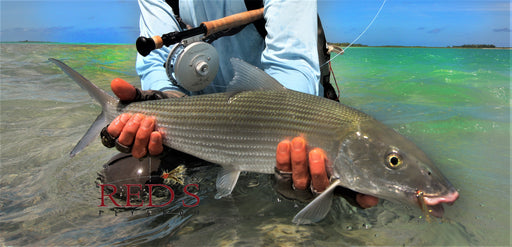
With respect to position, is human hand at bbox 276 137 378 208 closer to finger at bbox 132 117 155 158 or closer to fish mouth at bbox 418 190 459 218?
fish mouth at bbox 418 190 459 218

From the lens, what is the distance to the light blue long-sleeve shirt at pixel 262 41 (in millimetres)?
2295

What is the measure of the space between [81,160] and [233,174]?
175 centimetres

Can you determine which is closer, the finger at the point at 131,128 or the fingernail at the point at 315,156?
the fingernail at the point at 315,156

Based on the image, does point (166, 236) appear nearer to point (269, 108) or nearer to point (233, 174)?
point (233, 174)

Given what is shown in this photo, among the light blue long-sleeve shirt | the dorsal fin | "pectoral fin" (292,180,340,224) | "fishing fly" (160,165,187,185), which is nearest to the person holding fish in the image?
the light blue long-sleeve shirt

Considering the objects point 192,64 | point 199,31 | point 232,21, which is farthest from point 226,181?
point 232,21

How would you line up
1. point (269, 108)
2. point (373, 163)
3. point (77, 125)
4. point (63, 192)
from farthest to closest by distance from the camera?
1. point (77, 125)
2. point (63, 192)
3. point (269, 108)
4. point (373, 163)

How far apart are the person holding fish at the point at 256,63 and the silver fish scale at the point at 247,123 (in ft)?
0.21

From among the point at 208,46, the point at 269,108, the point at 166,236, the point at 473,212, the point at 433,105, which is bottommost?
the point at 433,105

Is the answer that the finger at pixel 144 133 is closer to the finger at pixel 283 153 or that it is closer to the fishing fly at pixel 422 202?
the finger at pixel 283 153

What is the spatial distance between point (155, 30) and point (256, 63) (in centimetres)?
89

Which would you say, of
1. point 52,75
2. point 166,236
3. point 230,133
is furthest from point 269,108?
point 52,75

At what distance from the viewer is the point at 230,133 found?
5.43 ft

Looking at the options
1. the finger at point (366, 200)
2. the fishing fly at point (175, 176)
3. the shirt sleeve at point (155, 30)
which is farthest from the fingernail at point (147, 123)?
the finger at point (366, 200)
